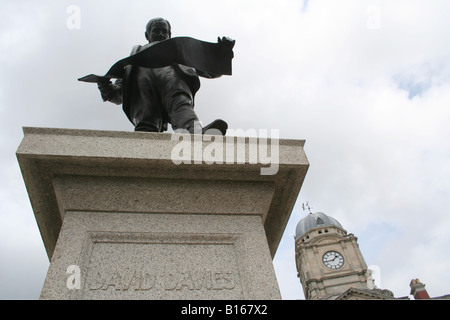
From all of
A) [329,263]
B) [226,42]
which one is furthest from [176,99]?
[329,263]

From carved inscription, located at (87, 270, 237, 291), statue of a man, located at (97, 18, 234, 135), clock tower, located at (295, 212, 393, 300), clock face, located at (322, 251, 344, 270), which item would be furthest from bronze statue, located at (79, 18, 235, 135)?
clock face, located at (322, 251, 344, 270)

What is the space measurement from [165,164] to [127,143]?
22 cm

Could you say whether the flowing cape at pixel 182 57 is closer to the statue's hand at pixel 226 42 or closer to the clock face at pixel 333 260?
the statue's hand at pixel 226 42

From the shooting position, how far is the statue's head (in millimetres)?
2889

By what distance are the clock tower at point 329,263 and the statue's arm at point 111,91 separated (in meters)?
41.7

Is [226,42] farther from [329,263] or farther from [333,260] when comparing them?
[333,260]

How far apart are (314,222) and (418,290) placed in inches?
608

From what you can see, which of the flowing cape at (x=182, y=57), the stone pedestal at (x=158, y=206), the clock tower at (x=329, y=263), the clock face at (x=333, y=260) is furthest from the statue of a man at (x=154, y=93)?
the clock face at (x=333, y=260)

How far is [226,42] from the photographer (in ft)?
7.23
